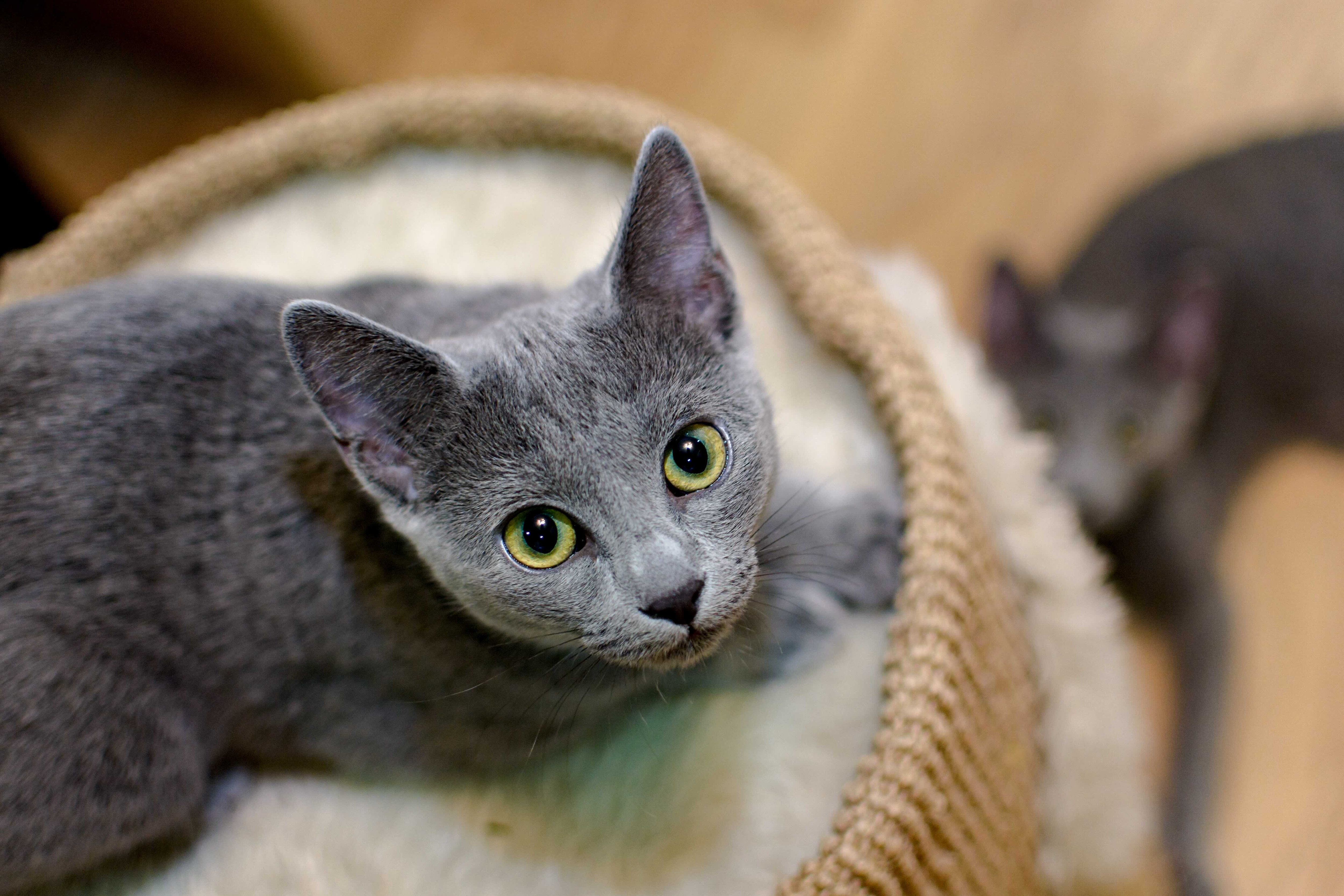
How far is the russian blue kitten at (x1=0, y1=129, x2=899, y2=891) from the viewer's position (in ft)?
2.74

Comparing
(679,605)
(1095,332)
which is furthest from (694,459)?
(1095,332)

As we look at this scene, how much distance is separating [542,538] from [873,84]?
1.57 meters

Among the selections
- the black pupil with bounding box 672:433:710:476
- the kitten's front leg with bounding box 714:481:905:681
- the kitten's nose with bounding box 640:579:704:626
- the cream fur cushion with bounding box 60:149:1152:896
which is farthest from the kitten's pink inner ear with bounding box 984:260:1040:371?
the kitten's nose with bounding box 640:579:704:626

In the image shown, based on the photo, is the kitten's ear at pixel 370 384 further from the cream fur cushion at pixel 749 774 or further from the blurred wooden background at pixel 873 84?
the blurred wooden background at pixel 873 84

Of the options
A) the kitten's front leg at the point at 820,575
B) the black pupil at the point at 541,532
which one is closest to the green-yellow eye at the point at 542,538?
the black pupil at the point at 541,532

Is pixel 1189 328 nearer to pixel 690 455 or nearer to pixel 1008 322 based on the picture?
pixel 1008 322

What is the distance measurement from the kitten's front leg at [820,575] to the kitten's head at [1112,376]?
492mm

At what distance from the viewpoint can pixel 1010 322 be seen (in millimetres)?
1622

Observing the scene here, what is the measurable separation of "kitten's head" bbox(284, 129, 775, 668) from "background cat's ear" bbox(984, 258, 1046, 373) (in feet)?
2.80

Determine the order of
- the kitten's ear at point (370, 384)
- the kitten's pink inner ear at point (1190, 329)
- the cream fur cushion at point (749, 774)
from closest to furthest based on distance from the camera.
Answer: the kitten's ear at point (370, 384)
the cream fur cushion at point (749, 774)
the kitten's pink inner ear at point (1190, 329)

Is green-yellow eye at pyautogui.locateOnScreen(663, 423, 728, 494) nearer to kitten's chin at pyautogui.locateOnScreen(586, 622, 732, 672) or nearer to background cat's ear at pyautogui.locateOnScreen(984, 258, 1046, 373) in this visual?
kitten's chin at pyautogui.locateOnScreen(586, 622, 732, 672)

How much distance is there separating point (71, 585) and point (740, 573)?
67cm

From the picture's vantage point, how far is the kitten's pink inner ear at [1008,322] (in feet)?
5.22

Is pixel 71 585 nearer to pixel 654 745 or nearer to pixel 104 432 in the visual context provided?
pixel 104 432
